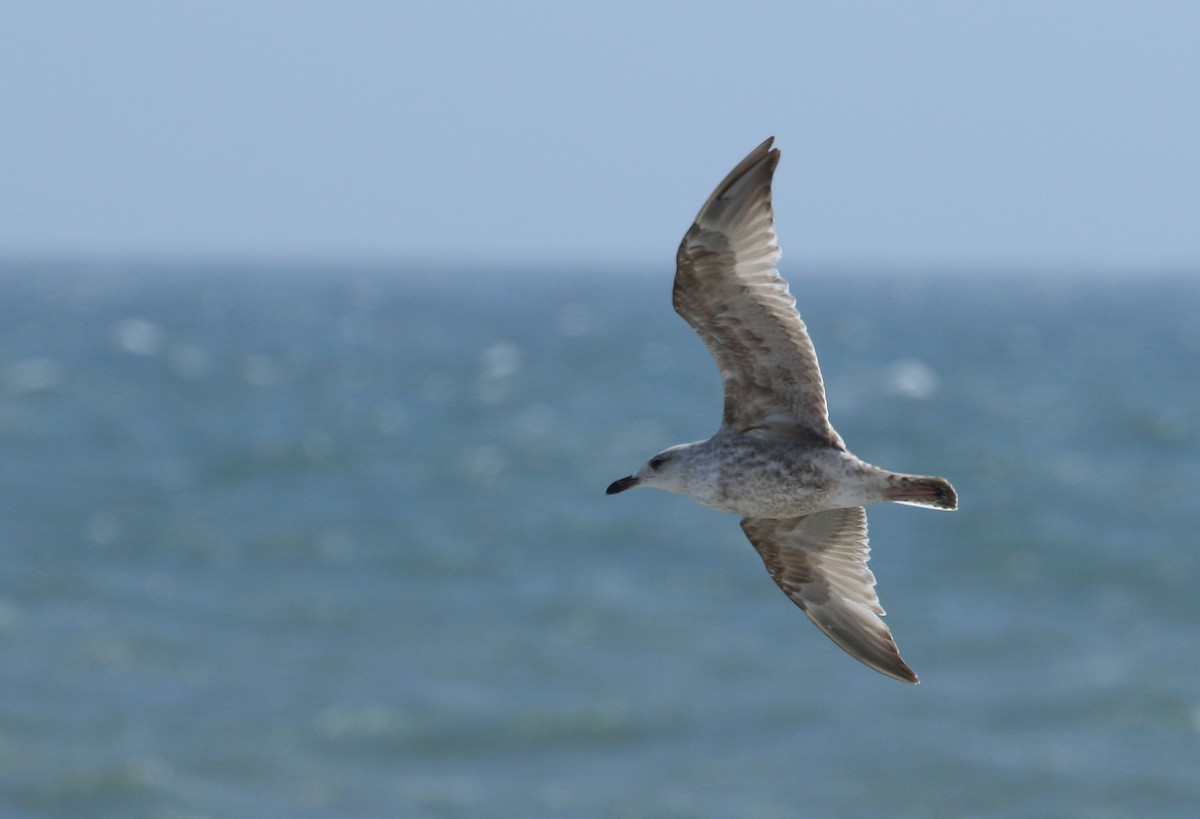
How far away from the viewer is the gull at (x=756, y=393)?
7.12 m

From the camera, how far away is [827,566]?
8.27 m

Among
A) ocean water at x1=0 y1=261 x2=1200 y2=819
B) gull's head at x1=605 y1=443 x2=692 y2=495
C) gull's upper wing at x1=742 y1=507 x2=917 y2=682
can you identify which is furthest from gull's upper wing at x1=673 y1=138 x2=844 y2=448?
ocean water at x1=0 y1=261 x2=1200 y2=819

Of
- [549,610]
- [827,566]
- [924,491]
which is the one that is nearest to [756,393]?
[924,491]

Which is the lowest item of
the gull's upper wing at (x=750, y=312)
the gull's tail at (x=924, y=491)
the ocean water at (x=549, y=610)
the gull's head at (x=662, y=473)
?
the gull's tail at (x=924, y=491)

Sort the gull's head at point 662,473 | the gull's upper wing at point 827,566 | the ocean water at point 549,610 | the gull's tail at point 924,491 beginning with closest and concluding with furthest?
the gull's tail at point 924,491
the gull's head at point 662,473
the gull's upper wing at point 827,566
the ocean water at point 549,610

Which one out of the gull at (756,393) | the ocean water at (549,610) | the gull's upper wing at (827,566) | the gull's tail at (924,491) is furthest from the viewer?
the ocean water at (549,610)

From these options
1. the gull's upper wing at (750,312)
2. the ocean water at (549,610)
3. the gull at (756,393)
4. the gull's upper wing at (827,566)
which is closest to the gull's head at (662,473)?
the gull at (756,393)

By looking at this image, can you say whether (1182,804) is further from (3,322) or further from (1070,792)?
(3,322)

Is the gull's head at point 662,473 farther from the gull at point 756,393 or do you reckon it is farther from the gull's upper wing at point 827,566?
the gull's upper wing at point 827,566

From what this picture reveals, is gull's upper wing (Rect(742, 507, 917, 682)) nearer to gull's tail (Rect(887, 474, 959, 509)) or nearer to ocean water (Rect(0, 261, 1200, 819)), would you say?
gull's tail (Rect(887, 474, 959, 509))

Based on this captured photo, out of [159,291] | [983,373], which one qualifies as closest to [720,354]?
[983,373]

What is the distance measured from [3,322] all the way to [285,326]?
16.1m

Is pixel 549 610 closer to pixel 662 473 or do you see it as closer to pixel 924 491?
pixel 662 473

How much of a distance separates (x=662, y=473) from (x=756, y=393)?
554mm
